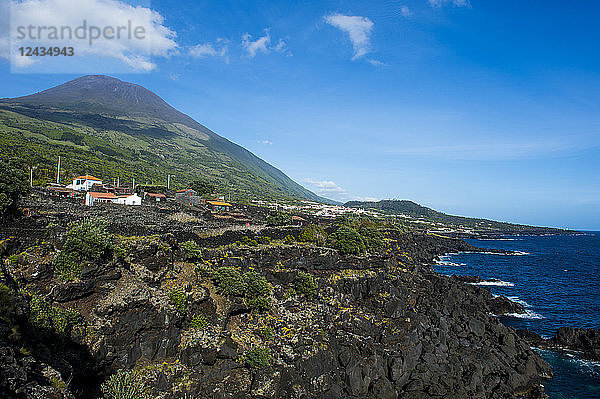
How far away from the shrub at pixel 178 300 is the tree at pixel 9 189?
1748 cm

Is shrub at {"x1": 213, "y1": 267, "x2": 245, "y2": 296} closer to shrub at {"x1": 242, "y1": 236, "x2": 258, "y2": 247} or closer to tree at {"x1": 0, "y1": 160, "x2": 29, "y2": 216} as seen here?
shrub at {"x1": 242, "y1": 236, "x2": 258, "y2": 247}

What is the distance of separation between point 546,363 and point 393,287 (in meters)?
12.9

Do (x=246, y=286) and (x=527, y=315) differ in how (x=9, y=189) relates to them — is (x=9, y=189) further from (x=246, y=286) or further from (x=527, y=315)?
(x=527, y=315)

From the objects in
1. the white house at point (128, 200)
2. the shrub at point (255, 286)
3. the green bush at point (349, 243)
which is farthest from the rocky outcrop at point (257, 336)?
the white house at point (128, 200)

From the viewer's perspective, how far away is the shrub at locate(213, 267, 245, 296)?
2648 centimetres

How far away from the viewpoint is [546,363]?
86.8 ft

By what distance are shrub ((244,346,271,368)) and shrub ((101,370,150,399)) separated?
230 inches

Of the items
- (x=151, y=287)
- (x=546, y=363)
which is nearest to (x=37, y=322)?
(x=151, y=287)

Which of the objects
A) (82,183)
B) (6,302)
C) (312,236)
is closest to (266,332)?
(6,302)

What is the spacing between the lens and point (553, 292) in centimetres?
5072

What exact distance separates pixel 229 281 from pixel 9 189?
20.8 metres

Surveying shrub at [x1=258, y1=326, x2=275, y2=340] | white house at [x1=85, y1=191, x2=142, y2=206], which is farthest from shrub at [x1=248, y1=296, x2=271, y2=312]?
white house at [x1=85, y1=191, x2=142, y2=206]

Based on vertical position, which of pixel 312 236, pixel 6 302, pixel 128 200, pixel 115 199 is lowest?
pixel 6 302

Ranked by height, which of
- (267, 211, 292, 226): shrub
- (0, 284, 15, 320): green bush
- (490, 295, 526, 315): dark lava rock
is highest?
(267, 211, 292, 226): shrub
